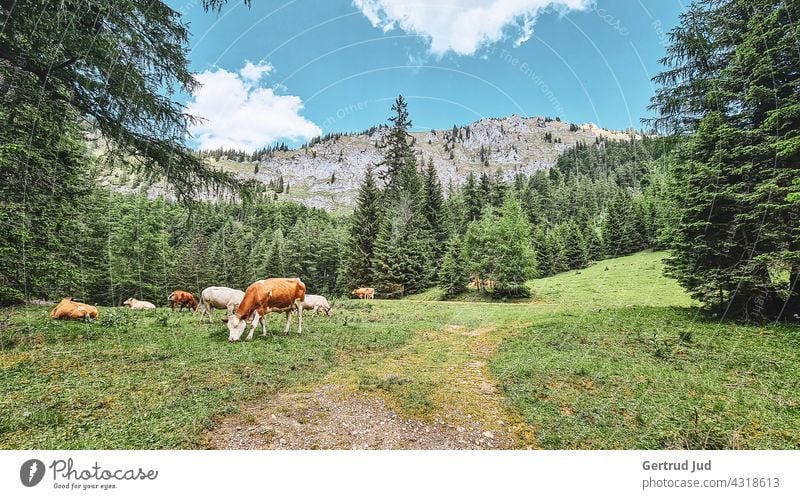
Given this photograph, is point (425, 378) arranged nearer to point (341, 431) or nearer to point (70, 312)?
point (341, 431)

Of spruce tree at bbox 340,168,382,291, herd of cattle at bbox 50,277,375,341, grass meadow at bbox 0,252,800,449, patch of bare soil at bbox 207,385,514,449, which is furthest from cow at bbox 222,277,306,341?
spruce tree at bbox 340,168,382,291

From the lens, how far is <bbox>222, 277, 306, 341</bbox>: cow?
29.3ft

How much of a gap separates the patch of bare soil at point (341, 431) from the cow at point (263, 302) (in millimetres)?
4915

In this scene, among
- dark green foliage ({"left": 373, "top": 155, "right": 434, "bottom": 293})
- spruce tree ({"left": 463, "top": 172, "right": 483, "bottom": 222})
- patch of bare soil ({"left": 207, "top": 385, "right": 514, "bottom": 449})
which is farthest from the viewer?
spruce tree ({"left": 463, "top": 172, "right": 483, "bottom": 222})

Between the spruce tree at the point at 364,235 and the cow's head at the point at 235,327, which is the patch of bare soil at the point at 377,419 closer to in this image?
the cow's head at the point at 235,327

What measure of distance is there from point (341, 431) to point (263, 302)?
22.5 ft

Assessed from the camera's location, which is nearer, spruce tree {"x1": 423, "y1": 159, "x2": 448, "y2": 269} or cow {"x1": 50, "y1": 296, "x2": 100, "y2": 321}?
cow {"x1": 50, "y1": 296, "x2": 100, "y2": 321}

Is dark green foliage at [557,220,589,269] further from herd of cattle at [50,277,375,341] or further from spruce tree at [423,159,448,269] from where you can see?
herd of cattle at [50,277,375,341]

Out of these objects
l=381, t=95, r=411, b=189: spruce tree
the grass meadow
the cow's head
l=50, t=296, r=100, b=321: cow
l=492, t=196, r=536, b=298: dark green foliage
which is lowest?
the grass meadow

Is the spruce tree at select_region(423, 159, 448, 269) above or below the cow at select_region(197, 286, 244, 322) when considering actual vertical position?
above

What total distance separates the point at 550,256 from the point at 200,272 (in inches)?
1873
